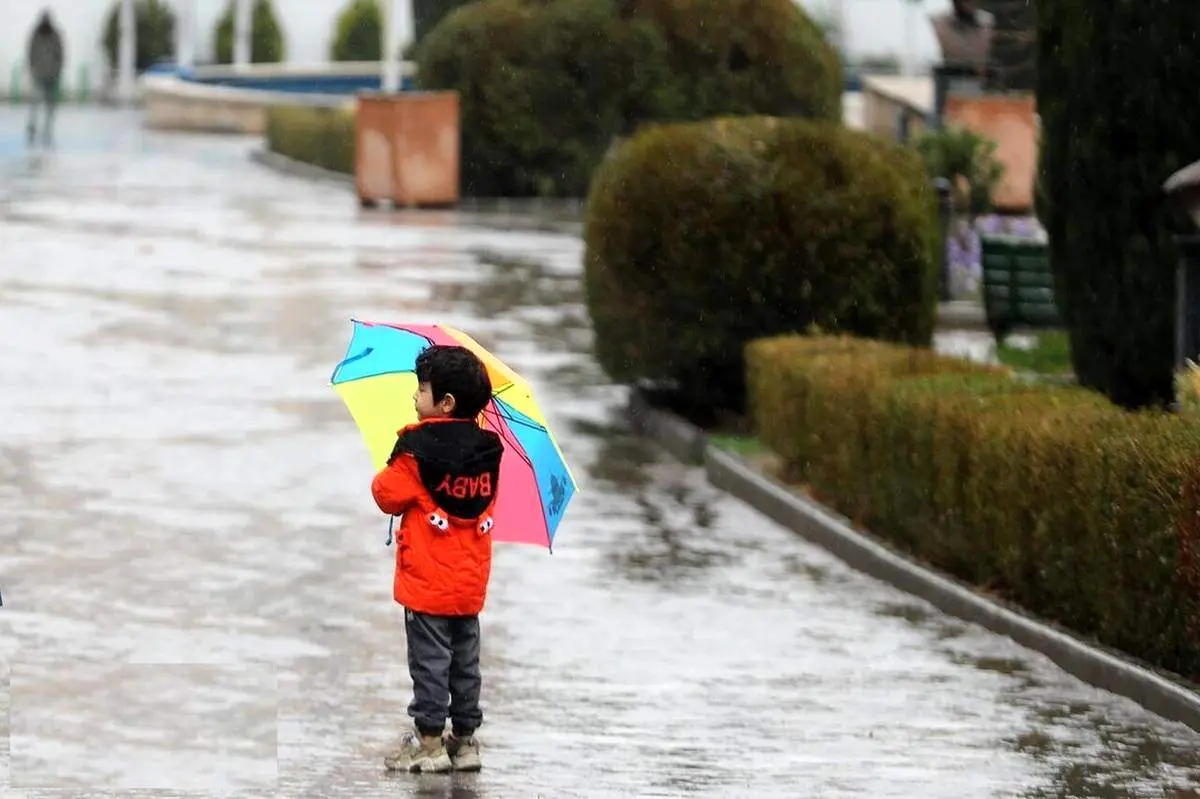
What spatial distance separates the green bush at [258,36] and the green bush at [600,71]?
112 ft

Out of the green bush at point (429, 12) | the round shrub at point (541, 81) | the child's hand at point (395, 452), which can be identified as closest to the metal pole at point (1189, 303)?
the child's hand at point (395, 452)

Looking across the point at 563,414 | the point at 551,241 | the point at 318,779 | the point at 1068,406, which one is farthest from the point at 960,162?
the point at 318,779

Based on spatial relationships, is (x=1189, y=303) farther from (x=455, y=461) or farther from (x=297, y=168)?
(x=297, y=168)

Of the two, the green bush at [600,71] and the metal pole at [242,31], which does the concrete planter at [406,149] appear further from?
the metal pole at [242,31]

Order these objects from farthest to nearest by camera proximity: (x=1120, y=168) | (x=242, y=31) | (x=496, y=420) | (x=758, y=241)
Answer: (x=242, y=31) → (x=758, y=241) → (x=1120, y=168) → (x=496, y=420)

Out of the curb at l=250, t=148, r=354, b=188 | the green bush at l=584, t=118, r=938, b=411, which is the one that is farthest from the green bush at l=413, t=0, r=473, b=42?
the green bush at l=584, t=118, r=938, b=411

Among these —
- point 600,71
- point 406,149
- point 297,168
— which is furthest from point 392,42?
point 406,149

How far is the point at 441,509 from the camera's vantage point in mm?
7852

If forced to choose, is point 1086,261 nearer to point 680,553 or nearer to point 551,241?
point 680,553

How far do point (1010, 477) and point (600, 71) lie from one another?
1023 inches

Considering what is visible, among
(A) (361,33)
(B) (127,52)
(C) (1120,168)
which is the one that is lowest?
(B) (127,52)

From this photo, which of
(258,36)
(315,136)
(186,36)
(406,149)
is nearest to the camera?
(406,149)

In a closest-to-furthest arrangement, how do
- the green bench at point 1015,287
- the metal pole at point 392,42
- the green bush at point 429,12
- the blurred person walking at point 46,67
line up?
1. the green bench at point 1015,287
2. the metal pole at point 392,42
3. the green bush at point 429,12
4. the blurred person walking at point 46,67

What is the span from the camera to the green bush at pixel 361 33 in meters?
69.0
